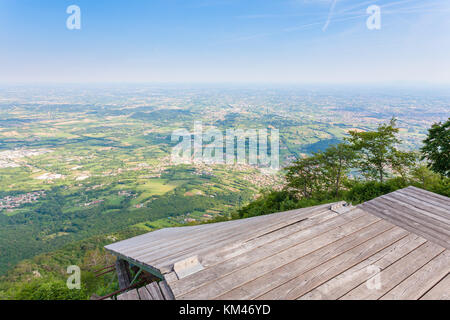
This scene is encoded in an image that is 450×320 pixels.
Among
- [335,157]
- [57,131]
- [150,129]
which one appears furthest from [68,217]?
[57,131]

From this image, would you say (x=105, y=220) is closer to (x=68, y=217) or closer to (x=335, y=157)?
(x=68, y=217)

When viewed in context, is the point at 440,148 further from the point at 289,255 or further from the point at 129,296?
the point at 129,296

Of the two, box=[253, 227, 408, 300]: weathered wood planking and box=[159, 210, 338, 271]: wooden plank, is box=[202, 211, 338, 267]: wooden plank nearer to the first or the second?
box=[159, 210, 338, 271]: wooden plank

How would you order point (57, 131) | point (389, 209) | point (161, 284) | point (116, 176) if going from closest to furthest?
point (161, 284)
point (389, 209)
point (116, 176)
point (57, 131)

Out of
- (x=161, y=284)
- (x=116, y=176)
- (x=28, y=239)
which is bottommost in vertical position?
(x=28, y=239)

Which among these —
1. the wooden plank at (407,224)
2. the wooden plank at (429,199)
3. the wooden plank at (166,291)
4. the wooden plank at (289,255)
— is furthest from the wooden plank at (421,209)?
the wooden plank at (166,291)
